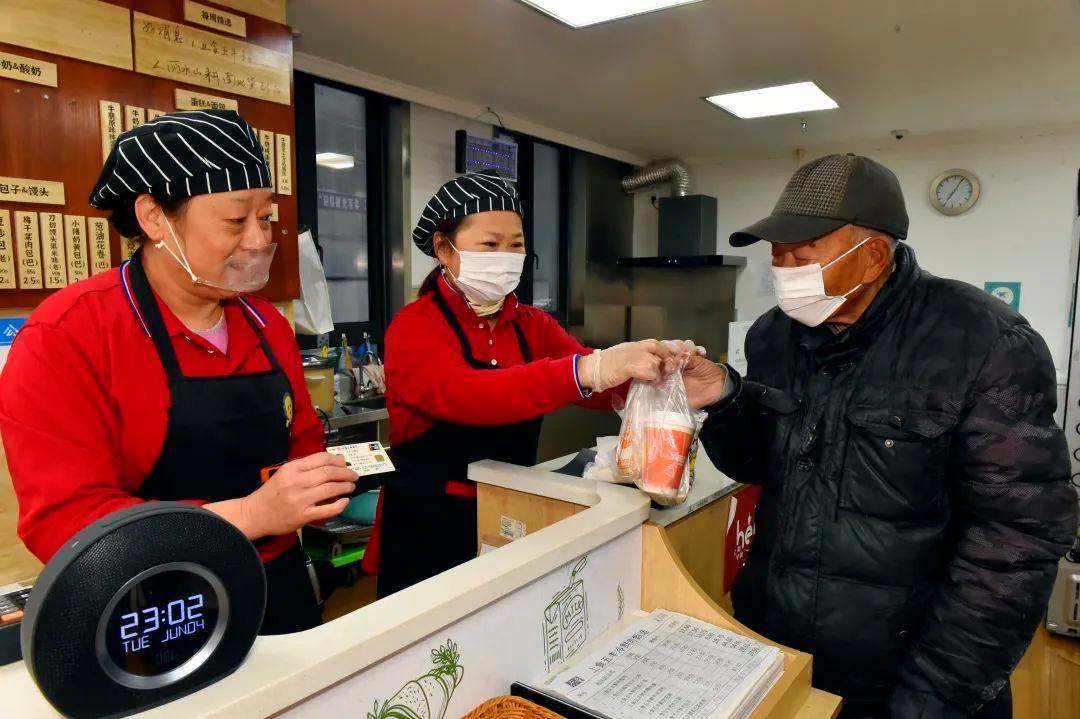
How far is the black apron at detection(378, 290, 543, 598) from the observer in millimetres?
1664

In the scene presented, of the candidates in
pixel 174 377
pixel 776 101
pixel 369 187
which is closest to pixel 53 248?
pixel 174 377

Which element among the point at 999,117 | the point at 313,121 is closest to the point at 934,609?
the point at 313,121

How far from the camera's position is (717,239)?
19.0 feet

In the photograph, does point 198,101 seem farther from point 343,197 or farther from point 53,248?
point 343,197

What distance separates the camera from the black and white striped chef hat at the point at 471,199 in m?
1.67

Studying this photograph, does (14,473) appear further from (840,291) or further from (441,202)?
(840,291)

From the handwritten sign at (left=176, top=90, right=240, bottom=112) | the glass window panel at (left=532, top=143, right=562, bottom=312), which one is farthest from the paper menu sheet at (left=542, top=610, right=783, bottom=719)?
the glass window panel at (left=532, top=143, right=562, bottom=312)

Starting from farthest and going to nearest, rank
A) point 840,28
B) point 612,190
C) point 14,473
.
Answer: point 612,190
point 840,28
point 14,473

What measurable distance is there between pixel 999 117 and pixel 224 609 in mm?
5025

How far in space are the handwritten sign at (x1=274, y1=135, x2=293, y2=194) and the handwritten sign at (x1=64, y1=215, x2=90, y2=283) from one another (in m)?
0.68

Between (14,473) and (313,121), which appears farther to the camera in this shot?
(313,121)

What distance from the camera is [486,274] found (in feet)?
5.56

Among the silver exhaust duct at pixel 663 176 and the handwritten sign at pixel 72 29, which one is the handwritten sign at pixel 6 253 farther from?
the silver exhaust duct at pixel 663 176

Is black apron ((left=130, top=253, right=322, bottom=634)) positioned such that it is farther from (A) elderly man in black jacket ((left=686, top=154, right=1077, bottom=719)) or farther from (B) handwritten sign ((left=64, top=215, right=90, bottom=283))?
(B) handwritten sign ((left=64, top=215, right=90, bottom=283))
